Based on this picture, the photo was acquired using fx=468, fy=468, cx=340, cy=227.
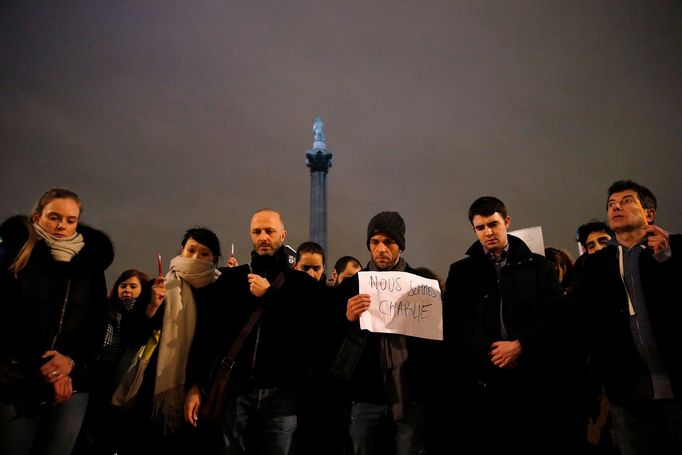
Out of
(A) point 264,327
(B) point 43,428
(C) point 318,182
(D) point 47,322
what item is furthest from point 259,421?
(C) point 318,182

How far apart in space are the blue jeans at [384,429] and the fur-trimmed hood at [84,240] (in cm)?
243

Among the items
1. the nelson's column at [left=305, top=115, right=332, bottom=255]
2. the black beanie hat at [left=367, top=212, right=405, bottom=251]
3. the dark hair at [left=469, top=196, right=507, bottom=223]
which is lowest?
the black beanie hat at [left=367, top=212, right=405, bottom=251]

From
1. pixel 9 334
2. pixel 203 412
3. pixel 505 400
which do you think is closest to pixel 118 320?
pixel 9 334

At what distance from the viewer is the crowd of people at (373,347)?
129 inches

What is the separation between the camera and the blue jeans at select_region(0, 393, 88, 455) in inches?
127

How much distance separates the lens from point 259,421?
11.7 ft

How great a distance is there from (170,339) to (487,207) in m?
3.16

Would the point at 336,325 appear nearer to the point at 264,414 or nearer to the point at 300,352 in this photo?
the point at 300,352

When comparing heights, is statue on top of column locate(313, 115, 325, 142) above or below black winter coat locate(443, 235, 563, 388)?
above

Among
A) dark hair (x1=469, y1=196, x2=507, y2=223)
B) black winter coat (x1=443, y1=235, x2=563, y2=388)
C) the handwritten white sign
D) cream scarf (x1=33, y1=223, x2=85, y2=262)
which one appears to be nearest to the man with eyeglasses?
black winter coat (x1=443, y1=235, x2=563, y2=388)

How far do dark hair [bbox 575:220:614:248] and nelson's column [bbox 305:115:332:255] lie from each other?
Result: 34.1m

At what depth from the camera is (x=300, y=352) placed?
3834 millimetres

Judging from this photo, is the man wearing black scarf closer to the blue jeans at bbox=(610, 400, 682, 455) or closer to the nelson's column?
the blue jeans at bbox=(610, 400, 682, 455)

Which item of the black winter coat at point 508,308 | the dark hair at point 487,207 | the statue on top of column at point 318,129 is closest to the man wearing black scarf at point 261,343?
the black winter coat at point 508,308
